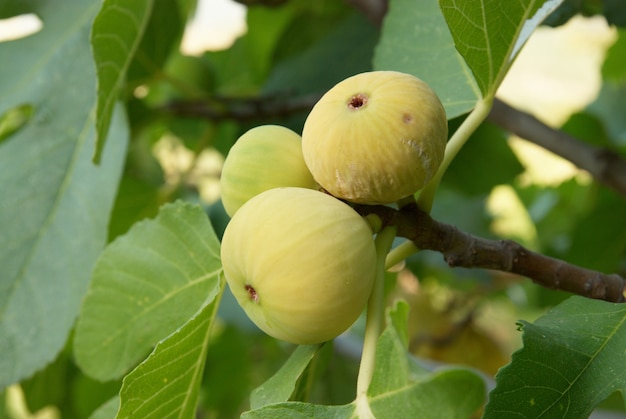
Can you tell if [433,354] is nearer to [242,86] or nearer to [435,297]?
[435,297]

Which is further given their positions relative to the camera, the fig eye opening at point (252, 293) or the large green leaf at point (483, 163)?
the large green leaf at point (483, 163)

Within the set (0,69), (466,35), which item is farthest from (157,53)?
(466,35)

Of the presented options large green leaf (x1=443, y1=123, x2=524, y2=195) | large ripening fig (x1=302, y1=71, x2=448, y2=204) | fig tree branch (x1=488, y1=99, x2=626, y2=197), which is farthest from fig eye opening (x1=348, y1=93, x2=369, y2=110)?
large green leaf (x1=443, y1=123, x2=524, y2=195)

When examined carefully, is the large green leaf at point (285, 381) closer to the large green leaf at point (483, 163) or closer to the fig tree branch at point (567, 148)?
the fig tree branch at point (567, 148)

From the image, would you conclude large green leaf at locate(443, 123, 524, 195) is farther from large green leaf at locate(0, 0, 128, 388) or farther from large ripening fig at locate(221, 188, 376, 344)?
large ripening fig at locate(221, 188, 376, 344)

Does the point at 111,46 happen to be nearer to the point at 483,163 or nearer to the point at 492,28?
the point at 492,28

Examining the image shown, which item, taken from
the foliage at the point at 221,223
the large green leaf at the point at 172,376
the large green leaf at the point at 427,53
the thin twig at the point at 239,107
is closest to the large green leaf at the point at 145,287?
the foliage at the point at 221,223

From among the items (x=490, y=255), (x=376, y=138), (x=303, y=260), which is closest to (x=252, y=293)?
(x=303, y=260)
